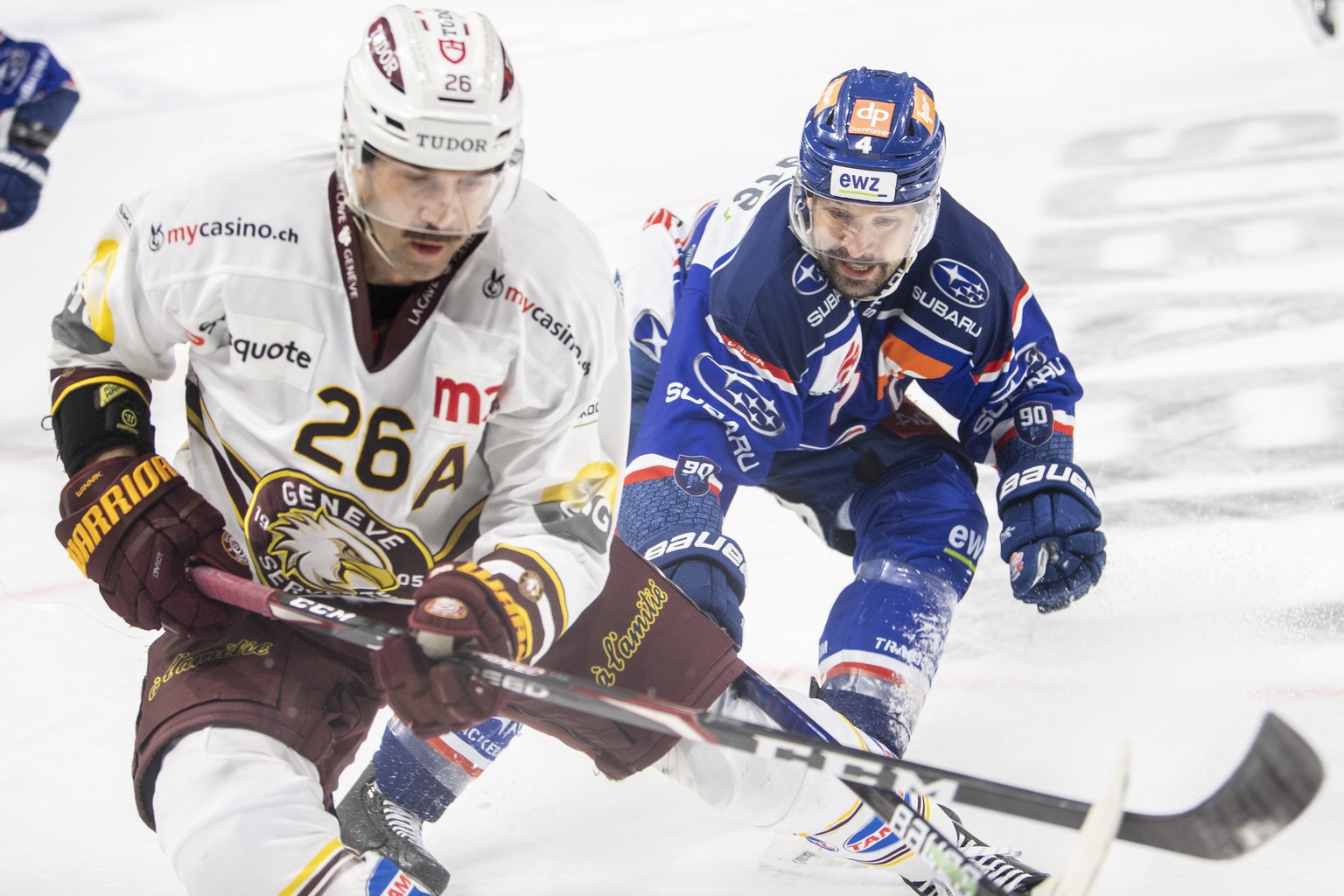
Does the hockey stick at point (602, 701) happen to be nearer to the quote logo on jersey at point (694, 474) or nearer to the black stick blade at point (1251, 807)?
the black stick blade at point (1251, 807)

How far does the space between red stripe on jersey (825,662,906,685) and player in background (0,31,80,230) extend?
289cm

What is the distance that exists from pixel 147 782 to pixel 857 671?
1.16 metres

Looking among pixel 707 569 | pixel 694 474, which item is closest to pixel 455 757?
pixel 707 569

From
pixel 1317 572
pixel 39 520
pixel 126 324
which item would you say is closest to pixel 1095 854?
pixel 126 324

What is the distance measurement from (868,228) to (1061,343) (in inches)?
72.9

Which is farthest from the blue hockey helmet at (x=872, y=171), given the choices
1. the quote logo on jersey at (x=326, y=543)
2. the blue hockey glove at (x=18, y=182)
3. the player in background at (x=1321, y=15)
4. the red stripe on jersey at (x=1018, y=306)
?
the player in background at (x=1321, y=15)

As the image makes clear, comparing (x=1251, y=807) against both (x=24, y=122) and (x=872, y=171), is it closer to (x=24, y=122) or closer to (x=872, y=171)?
(x=872, y=171)

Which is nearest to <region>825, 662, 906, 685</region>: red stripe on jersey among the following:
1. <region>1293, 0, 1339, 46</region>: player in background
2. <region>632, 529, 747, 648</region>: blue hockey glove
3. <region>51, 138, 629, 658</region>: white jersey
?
<region>632, 529, 747, 648</region>: blue hockey glove

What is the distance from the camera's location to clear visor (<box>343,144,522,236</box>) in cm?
169

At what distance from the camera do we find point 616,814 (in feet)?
A: 8.61

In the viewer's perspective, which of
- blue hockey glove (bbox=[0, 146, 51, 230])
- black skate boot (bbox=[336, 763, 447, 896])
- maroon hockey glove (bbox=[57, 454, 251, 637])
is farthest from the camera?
blue hockey glove (bbox=[0, 146, 51, 230])

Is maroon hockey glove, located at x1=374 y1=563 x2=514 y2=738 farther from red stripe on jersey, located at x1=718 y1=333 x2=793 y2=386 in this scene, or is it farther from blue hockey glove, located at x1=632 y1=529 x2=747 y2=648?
red stripe on jersey, located at x1=718 y1=333 x2=793 y2=386

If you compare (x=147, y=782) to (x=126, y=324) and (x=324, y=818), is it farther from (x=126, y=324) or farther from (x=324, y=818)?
(x=126, y=324)

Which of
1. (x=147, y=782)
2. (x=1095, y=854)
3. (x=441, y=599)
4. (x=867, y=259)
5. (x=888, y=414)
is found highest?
(x=867, y=259)
